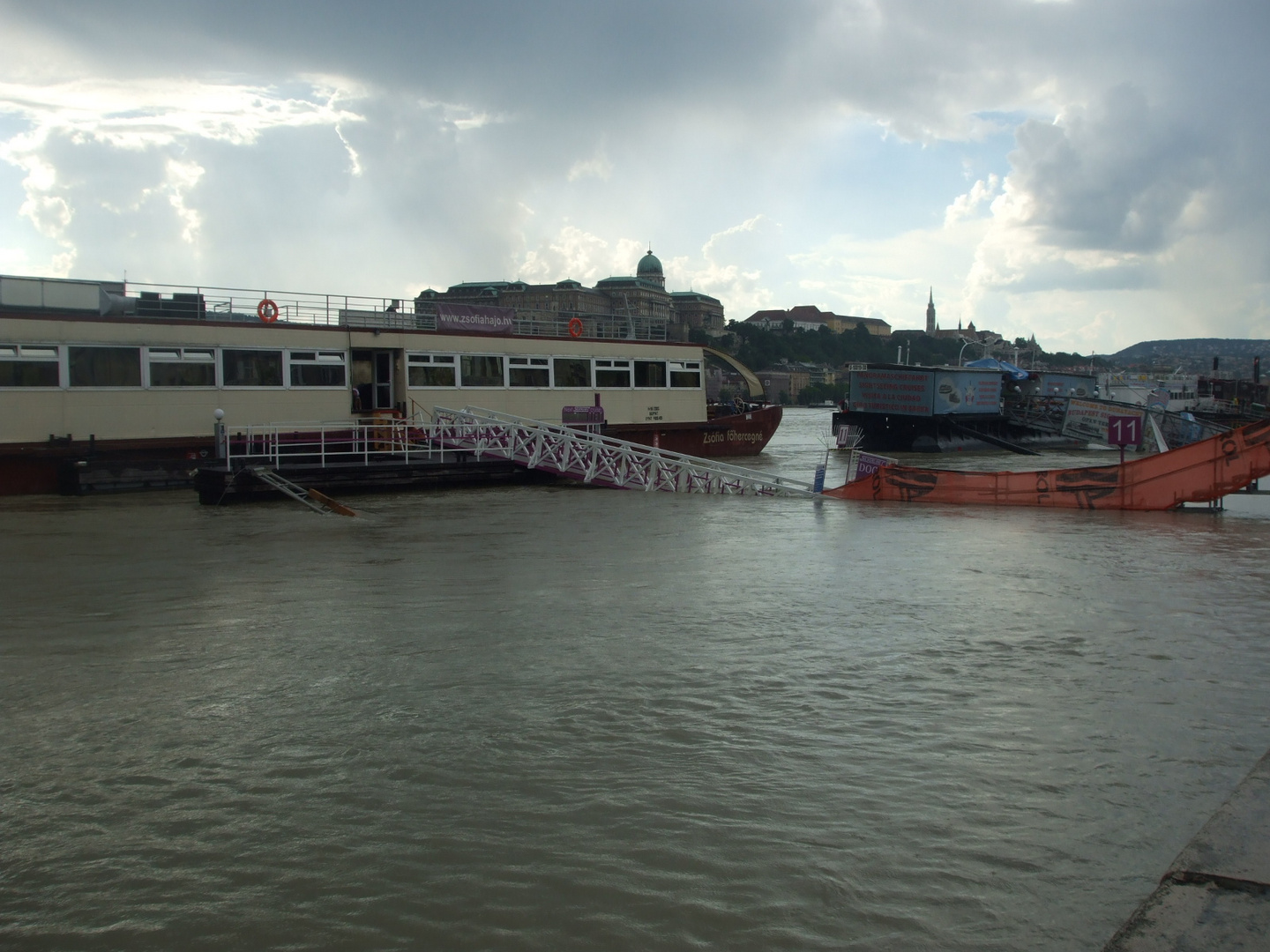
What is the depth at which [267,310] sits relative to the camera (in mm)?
27078

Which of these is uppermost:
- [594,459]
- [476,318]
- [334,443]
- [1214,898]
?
[476,318]

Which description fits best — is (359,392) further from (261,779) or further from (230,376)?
(261,779)

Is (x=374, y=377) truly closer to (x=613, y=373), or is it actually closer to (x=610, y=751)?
(x=613, y=373)

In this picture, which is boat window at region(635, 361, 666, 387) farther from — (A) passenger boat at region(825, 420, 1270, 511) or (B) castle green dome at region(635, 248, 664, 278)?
(B) castle green dome at region(635, 248, 664, 278)

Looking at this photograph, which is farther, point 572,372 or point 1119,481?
point 572,372

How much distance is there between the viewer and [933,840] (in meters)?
5.01

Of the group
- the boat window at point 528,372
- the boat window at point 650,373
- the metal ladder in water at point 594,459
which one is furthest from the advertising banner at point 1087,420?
the metal ladder in water at point 594,459

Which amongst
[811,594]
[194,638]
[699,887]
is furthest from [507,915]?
[811,594]

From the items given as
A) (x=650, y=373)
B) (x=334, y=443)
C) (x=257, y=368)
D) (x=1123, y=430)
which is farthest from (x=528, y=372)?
(x=1123, y=430)

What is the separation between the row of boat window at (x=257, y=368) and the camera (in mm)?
22906

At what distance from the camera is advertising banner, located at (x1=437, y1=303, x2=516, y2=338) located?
28.8 metres

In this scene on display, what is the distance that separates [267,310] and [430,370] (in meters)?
4.50

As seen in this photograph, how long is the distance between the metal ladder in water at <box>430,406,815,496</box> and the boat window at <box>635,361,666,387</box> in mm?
7815

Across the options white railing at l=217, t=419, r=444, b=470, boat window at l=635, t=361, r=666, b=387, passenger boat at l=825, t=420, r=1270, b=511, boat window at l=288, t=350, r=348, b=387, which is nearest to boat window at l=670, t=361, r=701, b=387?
boat window at l=635, t=361, r=666, b=387
